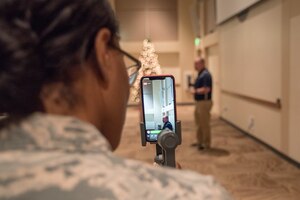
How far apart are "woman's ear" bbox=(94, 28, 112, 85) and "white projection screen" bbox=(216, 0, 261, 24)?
237 inches

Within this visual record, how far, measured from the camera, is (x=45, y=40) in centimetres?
49

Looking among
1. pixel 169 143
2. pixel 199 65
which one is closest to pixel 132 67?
pixel 169 143

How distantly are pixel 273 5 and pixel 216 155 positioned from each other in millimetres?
2392

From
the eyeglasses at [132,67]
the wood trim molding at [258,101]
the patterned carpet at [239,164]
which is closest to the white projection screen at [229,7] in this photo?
the wood trim molding at [258,101]

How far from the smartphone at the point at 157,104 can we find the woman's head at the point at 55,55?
64 cm

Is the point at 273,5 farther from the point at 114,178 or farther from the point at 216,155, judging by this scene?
the point at 114,178

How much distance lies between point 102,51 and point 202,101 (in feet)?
17.5

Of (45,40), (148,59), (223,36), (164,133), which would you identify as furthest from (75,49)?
(223,36)

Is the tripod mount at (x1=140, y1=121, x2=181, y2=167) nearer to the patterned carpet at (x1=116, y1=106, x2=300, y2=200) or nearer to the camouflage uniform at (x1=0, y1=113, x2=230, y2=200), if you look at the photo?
the camouflage uniform at (x1=0, y1=113, x2=230, y2=200)

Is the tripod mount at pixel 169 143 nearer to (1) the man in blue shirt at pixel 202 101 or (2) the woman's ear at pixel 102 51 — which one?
(2) the woman's ear at pixel 102 51

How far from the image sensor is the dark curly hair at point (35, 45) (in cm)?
48

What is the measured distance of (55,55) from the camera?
49 cm

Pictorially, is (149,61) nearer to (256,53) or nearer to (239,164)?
(239,164)

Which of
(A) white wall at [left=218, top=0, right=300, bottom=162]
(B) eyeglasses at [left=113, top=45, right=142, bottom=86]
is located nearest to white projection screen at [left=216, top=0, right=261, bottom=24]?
(A) white wall at [left=218, top=0, right=300, bottom=162]
